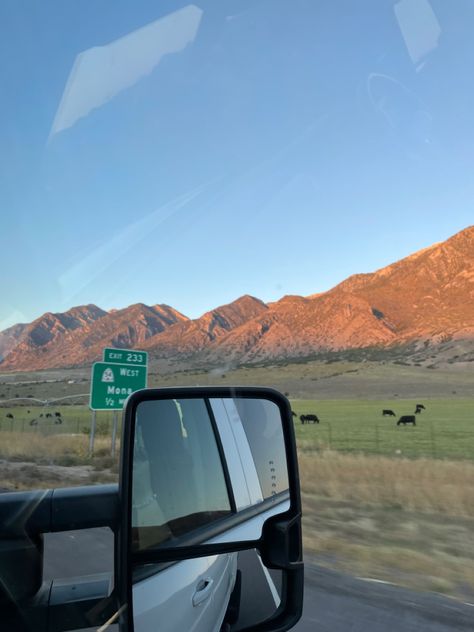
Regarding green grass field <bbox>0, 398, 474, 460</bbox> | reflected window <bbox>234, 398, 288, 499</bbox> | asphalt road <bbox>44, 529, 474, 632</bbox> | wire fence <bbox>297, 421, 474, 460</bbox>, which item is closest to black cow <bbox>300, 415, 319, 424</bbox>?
green grass field <bbox>0, 398, 474, 460</bbox>

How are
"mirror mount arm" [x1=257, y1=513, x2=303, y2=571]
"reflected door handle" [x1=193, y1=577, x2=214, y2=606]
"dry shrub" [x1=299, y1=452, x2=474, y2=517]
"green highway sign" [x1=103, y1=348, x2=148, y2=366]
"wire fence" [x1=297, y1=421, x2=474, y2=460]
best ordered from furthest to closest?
"wire fence" [x1=297, y1=421, x2=474, y2=460] < "green highway sign" [x1=103, y1=348, x2=148, y2=366] < "dry shrub" [x1=299, y1=452, x2=474, y2=517] < "reflected door handle" [x1=193, y1=577, x2=214, y2=606] < "mirror mount arm" [x1=257, y1=513, x2=303, y2=571]

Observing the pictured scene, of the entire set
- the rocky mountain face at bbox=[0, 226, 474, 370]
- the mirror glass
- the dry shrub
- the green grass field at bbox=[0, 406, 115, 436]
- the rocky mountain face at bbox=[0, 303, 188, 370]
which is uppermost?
the rocky mountain face at bbox=[0, 226, 474, 370]

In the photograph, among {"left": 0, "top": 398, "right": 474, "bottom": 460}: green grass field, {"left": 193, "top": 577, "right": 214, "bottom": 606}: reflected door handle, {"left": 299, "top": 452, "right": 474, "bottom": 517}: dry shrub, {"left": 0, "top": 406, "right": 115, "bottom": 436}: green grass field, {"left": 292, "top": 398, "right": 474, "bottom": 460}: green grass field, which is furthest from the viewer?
{"left": 292, "top": 398, "right": 474, "bottom": 460}: green grass field

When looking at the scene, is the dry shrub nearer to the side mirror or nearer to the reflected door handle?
the side mirror

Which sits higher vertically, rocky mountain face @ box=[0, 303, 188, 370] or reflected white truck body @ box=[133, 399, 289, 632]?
rocky mountain face @ box=[0, 303, 188, 370]

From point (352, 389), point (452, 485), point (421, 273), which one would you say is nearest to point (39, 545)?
point (452, 485)

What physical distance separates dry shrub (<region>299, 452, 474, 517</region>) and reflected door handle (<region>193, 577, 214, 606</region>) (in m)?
11.0

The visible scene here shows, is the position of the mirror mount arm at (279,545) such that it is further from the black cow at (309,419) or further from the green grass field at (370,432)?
the black cow at (309,419)

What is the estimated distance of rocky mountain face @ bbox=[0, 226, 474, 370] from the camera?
269 inches

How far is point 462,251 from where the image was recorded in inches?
6658

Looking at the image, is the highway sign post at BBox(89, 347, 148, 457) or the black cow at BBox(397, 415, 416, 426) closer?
the highway sign post at BBox(89, 347, 148, 457)

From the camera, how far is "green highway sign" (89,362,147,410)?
20859 mm

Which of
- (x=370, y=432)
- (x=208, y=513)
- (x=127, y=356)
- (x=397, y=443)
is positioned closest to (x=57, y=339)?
(x=208, y=513)

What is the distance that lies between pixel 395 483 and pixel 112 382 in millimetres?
10331
